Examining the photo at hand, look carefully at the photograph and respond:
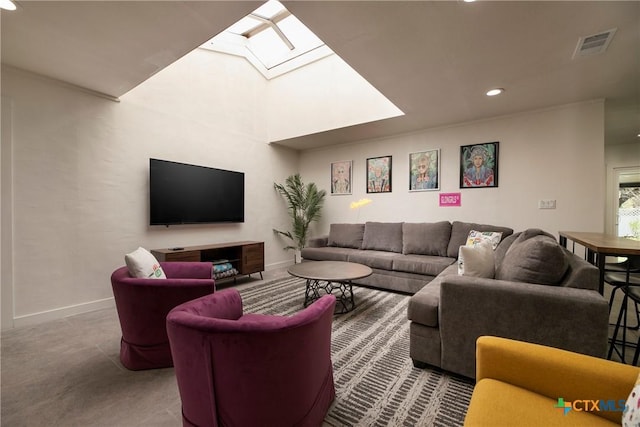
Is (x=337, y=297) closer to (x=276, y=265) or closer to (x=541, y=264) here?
(x=541, y=264)

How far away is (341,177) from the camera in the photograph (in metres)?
5.02

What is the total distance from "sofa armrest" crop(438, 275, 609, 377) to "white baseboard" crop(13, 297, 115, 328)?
351 centimetres

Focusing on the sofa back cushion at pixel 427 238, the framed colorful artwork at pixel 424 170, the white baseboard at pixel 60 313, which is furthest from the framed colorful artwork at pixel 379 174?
the white baseboard at pixel 60 313

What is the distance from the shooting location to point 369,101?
3.72 meters

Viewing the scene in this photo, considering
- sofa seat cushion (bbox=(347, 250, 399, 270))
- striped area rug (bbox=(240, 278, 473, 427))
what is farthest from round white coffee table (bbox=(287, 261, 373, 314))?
sofa seat cushion (bbox=(347, 250, 399, 270))

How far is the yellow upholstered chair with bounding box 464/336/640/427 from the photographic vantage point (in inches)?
32.2

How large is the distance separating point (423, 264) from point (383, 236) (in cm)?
101

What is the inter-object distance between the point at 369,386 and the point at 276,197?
395 cm

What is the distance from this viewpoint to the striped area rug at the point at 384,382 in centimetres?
134

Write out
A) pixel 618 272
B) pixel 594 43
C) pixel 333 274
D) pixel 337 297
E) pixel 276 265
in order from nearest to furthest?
pixel 594 43 < pixel 618 272 < pixel 333 274 < pixel 337 297 < pixel 276 265

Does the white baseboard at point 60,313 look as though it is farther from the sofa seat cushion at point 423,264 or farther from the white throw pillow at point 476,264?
the white throw pillow at point 476,264

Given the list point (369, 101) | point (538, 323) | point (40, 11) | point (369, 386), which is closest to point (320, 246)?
point (369, 101)

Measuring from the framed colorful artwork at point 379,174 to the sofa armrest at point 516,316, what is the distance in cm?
308

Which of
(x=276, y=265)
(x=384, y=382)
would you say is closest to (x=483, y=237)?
(x=384, y=382)
